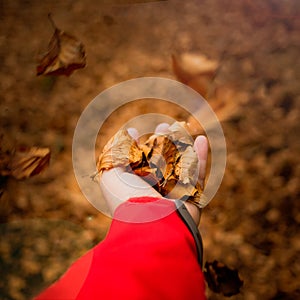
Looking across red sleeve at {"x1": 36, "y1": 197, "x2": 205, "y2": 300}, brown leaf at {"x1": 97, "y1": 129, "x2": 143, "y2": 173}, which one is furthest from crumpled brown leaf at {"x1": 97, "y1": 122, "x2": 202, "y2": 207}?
red sleeve at {"x1": 36, "y1": 197, "x2": 205, "y2": 300}

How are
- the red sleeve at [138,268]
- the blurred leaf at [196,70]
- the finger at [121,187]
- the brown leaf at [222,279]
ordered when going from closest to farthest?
the red sleeve at [138,268] < the finger at [121,187] < the brown leaf at [222,279] < the blurred leaf at [196,70]

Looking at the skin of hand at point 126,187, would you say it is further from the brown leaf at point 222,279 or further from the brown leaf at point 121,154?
the brown leaf at point 222,279

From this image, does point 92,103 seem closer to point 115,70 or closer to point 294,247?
point 115,70

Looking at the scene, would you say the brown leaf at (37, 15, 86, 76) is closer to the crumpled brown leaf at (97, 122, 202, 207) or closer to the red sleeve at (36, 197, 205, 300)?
the crumpled brown leaf at (97, 122, 202, 207)

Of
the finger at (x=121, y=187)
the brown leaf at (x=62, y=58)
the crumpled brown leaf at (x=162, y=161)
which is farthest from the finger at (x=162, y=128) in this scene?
the brown leaf at (x=62, y=58)

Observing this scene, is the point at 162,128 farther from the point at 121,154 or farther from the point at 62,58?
the point at 62,58
